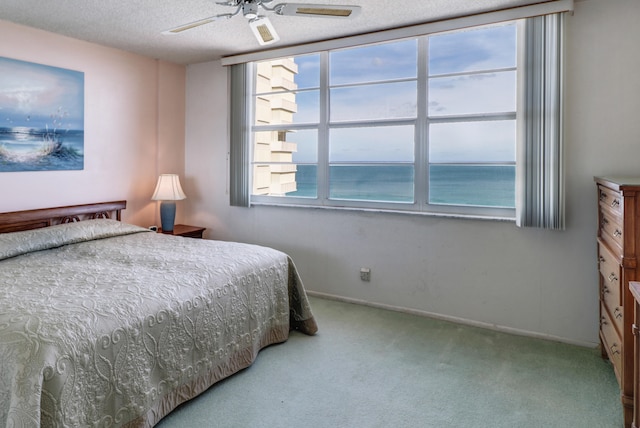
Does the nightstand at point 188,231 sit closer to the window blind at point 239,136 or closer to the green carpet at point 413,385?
the window blind at point 239,136

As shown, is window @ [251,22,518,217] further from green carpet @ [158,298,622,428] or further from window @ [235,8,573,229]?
green carpet @ [158,298,622,428]

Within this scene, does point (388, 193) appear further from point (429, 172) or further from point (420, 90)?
point (420, 90)

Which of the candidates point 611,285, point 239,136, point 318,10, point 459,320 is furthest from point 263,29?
point 459,320

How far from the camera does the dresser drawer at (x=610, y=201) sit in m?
2.13

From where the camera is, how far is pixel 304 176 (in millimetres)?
4086

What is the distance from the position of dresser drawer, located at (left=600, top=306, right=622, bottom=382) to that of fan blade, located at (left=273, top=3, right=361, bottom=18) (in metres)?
2.16

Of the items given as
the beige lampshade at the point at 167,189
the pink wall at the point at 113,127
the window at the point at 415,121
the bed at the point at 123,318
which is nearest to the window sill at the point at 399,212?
the window at the point at 415,121

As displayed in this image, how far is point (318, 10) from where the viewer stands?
2246mm

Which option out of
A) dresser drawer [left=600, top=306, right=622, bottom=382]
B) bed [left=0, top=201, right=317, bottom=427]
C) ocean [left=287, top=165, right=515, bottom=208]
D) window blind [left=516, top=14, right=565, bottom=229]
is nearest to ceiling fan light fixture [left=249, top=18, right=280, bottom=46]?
bed [left=0, top=201, right=317, bottom=427]

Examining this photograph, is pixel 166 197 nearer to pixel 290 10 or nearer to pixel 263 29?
pixel 263 29

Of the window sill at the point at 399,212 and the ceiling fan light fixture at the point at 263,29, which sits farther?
the window sill at the point at 399,212

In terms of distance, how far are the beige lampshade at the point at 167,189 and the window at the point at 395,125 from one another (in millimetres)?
764

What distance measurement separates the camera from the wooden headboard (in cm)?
322

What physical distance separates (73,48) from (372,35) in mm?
2572
